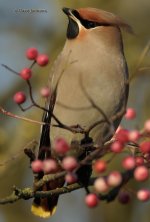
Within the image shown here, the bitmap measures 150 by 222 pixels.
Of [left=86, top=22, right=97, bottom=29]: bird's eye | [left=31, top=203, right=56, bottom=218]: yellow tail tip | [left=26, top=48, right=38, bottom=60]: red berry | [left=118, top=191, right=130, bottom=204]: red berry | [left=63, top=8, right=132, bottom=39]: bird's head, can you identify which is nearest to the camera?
[left=118, top=191, right=130, bottom=204]: red berry

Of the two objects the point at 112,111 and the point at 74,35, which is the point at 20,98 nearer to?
the point at 112,111

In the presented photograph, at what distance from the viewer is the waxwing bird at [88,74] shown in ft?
12.9

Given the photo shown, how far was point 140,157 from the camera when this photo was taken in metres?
2.74

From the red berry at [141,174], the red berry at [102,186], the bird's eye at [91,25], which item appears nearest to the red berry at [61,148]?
the red berry at [102,186]

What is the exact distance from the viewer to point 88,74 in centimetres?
399

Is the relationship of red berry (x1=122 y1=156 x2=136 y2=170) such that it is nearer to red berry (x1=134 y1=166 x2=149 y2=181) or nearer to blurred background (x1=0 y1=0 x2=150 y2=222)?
red berry (x1=134 y1=166 x2=149 y2=181)

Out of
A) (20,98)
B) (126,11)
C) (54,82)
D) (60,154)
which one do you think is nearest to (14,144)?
(54,82)

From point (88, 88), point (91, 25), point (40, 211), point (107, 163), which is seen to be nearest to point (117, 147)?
point (107, 163)

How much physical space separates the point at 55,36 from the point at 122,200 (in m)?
3.34

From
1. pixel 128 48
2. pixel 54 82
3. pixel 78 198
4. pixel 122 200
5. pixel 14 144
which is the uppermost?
pixel 122 200

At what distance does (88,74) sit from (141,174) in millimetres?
1560

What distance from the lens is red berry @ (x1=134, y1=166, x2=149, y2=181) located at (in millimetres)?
2502

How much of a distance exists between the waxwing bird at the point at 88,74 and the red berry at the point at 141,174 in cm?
124

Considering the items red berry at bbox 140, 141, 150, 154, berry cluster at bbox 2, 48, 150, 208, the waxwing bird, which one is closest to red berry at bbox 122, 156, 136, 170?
berry cluster at bbox 2, 48, 150, 208
